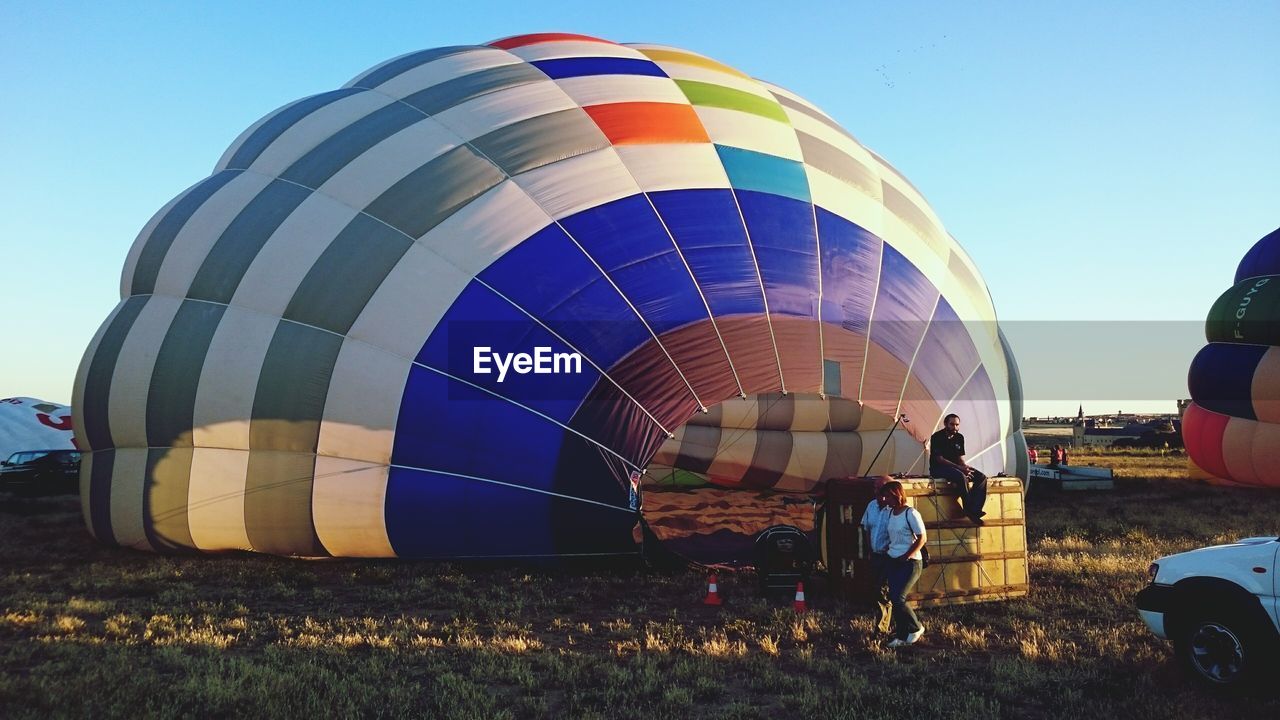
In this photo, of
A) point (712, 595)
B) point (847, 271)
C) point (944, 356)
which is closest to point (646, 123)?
point (847, 271)

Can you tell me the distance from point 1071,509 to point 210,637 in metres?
11.6

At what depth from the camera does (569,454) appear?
312 inches

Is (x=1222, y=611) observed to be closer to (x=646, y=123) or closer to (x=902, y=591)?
(x=902, y=591)

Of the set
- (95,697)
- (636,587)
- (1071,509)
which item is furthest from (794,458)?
(95,697)

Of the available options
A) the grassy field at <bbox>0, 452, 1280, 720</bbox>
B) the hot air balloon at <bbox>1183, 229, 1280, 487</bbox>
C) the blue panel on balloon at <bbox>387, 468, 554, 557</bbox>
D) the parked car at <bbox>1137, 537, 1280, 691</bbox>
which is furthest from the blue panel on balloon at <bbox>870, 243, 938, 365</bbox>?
the hot air balloon at <bbox>1183, 229, 1280, 487</bbox>

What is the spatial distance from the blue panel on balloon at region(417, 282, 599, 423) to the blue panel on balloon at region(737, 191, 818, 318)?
195cm

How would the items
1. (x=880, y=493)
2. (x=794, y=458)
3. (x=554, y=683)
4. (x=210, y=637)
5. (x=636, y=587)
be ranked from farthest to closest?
(x=794, y=458) < (x=636, y=587) < (x=880, y=493) < (x=210, y=637) < (x=554, y=683)

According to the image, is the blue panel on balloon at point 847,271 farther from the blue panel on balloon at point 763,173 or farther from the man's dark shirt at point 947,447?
the man's dark shirt at point 947,447

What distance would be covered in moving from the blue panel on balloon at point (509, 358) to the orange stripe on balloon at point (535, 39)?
4.25 meters

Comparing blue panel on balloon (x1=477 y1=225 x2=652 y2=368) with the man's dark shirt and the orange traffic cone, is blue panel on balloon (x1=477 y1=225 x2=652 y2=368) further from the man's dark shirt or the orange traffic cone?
the man's dark shirt

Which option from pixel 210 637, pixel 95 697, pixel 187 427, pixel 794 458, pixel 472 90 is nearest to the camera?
pixel 95 697

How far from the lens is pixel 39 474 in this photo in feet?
61.3

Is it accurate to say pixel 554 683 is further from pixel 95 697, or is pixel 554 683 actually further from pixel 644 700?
pixel 95 697

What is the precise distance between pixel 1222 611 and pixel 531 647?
156 inches
